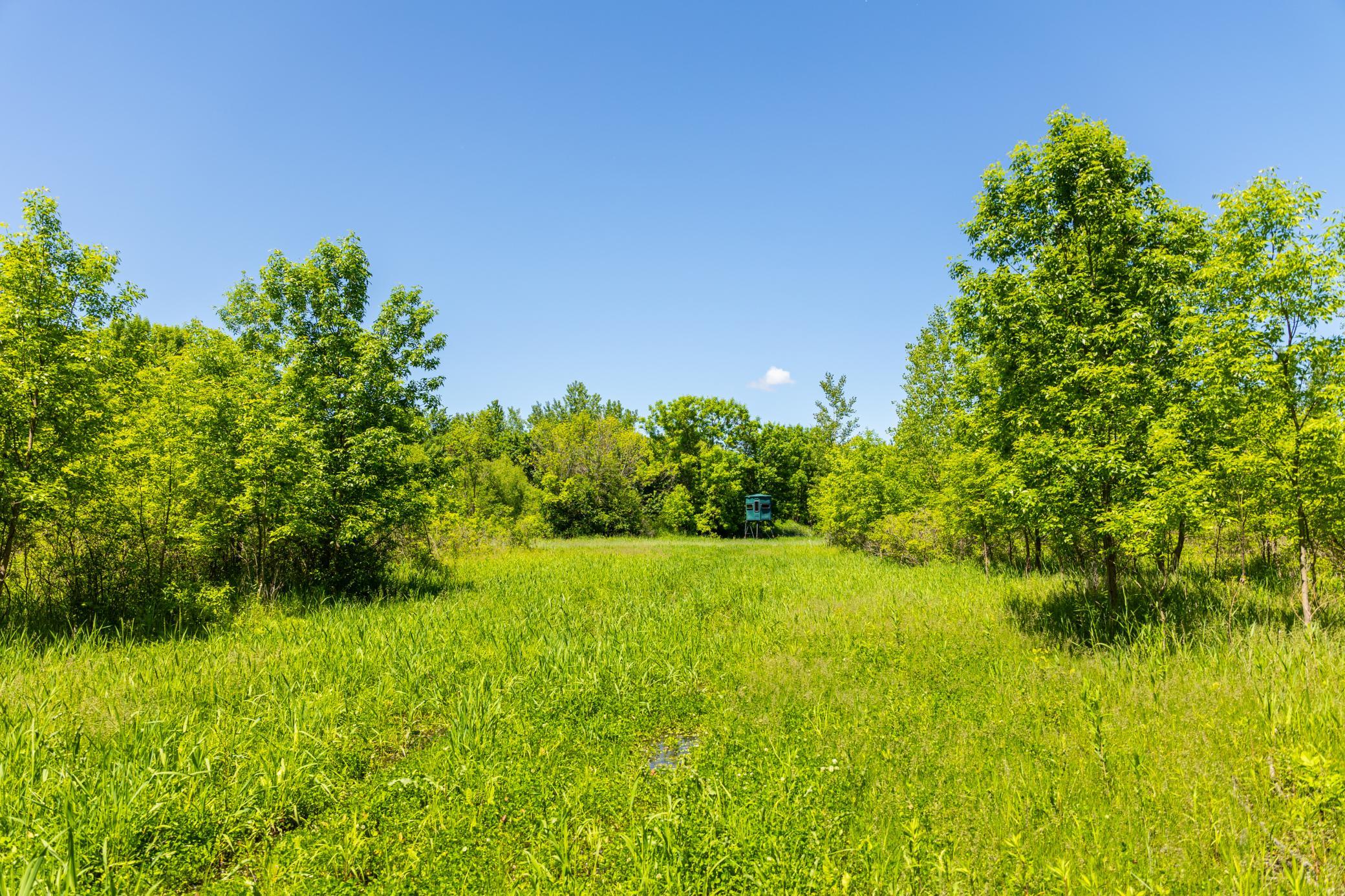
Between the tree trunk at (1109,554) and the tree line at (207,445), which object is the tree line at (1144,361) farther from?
the tree line at (207,445)

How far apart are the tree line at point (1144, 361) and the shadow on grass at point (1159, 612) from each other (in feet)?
1.11

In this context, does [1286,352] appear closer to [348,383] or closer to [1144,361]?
[1144,361]

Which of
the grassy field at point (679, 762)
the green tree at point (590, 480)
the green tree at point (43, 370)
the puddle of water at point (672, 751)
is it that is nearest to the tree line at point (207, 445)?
the green tree at point (43, 370)

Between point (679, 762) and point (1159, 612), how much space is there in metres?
8.20

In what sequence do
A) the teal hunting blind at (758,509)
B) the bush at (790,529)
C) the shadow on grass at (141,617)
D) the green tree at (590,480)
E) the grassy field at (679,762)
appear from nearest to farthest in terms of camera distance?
1. the grassy field at (679,762)
2. the shadow on grass at (141,617)
3. the green tree at (590,480)
4. the teal hunting blind at (758,509)
5. the bush at (790,529)

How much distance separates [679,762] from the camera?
501 centimetres

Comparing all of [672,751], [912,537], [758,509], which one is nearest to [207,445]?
[672,751]

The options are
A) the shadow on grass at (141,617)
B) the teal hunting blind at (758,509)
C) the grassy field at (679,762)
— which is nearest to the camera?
the grassy field at (679,762)

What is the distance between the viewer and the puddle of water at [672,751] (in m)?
5.13

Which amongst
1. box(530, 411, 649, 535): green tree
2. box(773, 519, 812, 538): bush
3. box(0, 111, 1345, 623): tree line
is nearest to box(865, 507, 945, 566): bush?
box(0, 111, 1345, 623): tree line

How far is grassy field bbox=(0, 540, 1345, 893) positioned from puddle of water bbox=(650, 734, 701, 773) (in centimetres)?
4

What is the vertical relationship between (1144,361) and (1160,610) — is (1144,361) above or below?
above

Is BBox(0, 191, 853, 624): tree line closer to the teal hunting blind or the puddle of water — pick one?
the puddle of water

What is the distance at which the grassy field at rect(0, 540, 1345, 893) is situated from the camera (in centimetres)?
345
